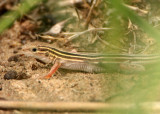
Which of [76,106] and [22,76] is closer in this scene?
[76,106]

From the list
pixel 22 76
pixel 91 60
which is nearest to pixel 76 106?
pixel 91 60

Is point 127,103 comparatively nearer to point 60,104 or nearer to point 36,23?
point 60,104

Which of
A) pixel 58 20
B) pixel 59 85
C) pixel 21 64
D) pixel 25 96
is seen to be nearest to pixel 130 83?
pixel 59 85

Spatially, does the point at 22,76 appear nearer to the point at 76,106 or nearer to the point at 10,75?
the point at 10,75

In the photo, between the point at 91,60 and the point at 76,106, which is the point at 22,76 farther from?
the point at 76,106

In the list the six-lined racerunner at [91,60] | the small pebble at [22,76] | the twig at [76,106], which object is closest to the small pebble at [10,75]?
the small pebble at [22,76]

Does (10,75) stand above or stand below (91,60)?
below

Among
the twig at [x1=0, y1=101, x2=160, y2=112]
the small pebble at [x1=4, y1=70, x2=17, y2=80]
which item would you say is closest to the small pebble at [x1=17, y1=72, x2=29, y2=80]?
the small pebble at [x1=4, y1=70, x2=17, y2=80]

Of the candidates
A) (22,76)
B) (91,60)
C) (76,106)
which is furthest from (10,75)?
(76,106)

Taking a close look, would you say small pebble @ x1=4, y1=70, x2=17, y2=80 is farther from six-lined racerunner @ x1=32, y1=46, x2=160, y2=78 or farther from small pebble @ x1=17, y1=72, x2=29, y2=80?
six-lined racerunner @ x1=32, y1=46, x2=160, y2=78

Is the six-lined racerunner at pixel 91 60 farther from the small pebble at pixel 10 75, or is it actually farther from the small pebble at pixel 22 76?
the small pebble at pixel 10 75
